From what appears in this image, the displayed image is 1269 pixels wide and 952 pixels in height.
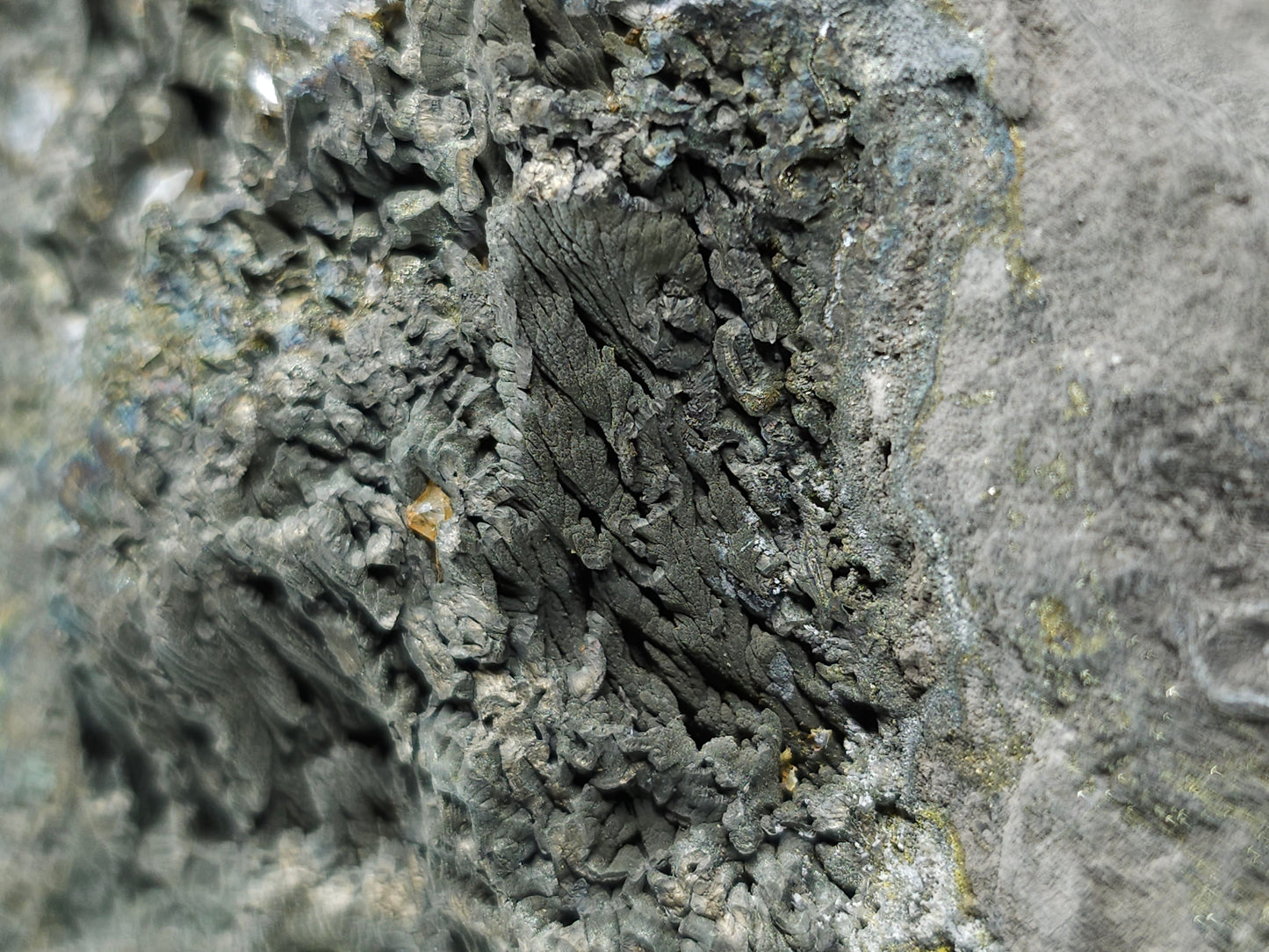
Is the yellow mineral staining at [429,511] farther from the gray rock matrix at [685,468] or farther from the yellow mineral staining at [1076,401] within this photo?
the yellow mineral staining at [1076,401]

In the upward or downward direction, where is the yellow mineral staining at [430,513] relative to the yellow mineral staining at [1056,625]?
downward

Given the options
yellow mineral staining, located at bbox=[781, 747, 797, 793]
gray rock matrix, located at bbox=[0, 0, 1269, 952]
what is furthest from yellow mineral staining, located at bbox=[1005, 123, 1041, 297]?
yellow mineral staining, located at bbox=[781, 747, 797, 793]

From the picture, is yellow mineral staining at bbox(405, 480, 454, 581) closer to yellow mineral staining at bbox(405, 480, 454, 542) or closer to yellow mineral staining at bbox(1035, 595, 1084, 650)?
yellow mineral staining at bbox(405, 480, 454, 542)

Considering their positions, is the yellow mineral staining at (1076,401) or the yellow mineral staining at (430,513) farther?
the yellow mineral staining at (430,513)

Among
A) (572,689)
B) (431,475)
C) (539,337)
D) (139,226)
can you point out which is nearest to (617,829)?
(572,689)

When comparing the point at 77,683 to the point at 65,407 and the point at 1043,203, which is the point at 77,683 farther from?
the point at 1043,203

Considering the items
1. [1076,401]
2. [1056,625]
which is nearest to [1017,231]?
[1076,401]

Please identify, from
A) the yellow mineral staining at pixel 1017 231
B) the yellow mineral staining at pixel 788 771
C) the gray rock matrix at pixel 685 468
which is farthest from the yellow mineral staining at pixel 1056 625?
the yellow mineral staining at pixel 788 771
